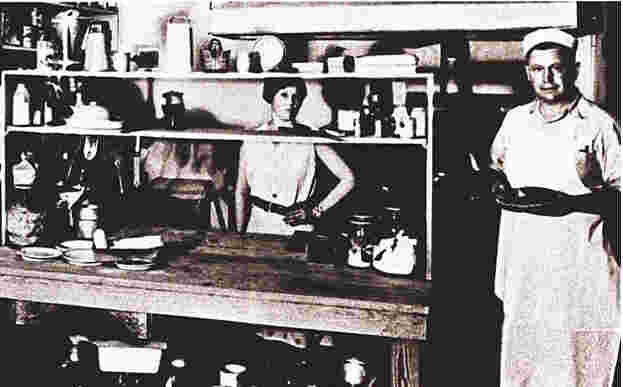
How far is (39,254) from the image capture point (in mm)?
3699

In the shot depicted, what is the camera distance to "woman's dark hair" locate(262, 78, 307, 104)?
4.29 m

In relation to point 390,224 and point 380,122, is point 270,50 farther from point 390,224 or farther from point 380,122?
point 390,224

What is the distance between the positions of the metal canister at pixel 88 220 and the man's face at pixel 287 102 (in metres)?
1.14

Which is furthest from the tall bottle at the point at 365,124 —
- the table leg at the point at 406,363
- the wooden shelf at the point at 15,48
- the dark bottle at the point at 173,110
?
the wooden shelf at the point at 15,48

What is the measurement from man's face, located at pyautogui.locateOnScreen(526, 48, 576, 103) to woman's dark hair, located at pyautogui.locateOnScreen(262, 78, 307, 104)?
1.36 meters

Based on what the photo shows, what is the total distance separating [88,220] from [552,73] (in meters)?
2.49

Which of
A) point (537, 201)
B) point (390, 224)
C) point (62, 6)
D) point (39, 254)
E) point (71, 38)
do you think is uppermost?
point (62, 6)

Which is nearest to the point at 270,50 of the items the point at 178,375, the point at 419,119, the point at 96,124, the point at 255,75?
the point at 255,75

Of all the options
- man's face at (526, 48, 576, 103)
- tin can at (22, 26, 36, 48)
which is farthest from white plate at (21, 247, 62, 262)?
man's face at (526, 48, 576, 103)

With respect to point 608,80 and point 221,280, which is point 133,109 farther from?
point 608,80

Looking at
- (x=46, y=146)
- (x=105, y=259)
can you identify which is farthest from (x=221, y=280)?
(x=46, y=146)

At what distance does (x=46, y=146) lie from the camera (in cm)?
512

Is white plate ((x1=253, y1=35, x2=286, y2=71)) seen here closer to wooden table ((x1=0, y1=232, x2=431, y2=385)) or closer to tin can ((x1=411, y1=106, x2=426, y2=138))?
tin can ((x1=411, y1=106, x2=426, y2=138))

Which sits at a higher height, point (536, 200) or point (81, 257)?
point (536, 200)
